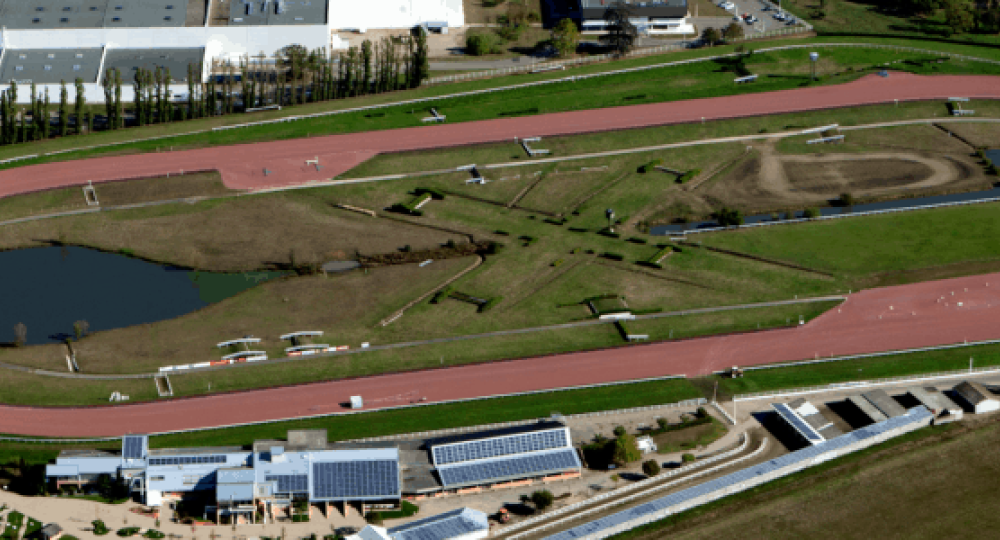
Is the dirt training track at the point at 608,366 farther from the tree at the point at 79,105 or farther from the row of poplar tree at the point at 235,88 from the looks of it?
the row of poplar tree at the point at 235,88

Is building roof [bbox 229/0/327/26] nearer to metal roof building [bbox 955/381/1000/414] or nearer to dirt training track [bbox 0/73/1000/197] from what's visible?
dirt training track [bbox 0/73/1000/197]

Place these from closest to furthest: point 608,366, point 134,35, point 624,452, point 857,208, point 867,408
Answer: point 624,452
point 867,408
point 608,366
point 857,208
point 134,35

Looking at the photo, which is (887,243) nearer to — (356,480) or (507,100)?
(507,100)

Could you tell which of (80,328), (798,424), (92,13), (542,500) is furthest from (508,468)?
(92,13)

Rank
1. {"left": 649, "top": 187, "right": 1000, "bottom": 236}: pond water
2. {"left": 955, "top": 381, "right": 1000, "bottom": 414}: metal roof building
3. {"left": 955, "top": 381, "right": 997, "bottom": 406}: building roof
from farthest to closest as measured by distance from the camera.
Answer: {"left": 649, "top": 187, "right": 1000, "bottom": 236}: pond water
{"left": 955, "top": 381, "right": 997, "bottom": 406}: building roof
{"left": 955, "top": 381, "right": 1000, "bottom": 414}: metal roof building

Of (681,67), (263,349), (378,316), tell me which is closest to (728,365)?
(378,316)

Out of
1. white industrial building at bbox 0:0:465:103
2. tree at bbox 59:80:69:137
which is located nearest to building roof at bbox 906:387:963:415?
white industrial building at bbox 0:0:465:103

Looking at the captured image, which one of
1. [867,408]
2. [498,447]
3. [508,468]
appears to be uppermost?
[867,408]
